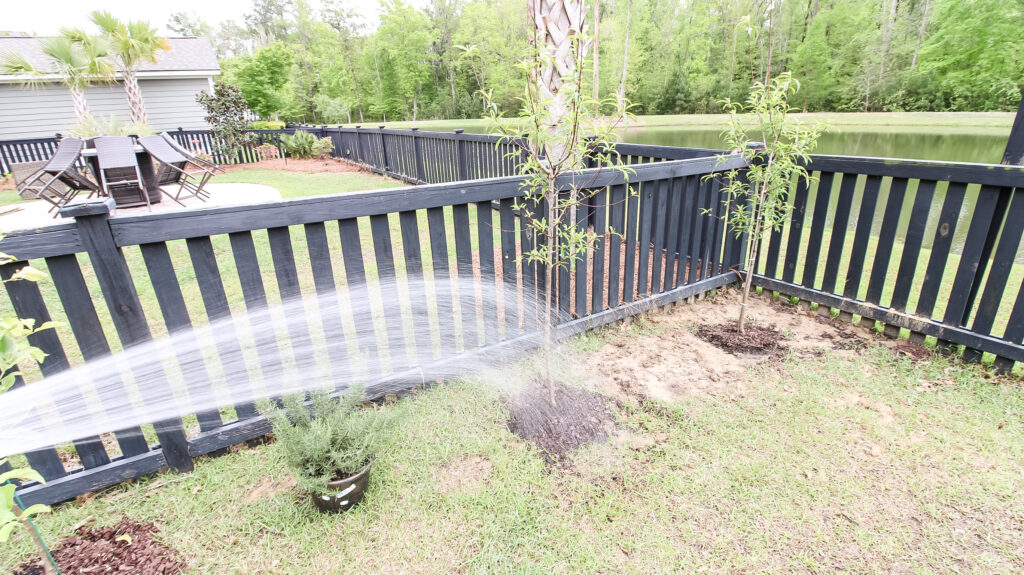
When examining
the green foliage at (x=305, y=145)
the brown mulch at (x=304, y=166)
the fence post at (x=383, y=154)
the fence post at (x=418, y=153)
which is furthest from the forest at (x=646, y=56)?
the fence post at (x=418, y=153)

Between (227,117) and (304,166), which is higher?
(227,117)

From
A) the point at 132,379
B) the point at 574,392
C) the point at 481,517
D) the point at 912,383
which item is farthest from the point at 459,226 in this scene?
the point at 912,383

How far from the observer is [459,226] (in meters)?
2.59

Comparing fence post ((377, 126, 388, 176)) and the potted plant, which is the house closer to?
fence post ((377, 126, 388, 176))

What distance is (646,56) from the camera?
153 ft

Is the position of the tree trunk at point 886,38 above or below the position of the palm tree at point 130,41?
above

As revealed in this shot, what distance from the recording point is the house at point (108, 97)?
13602mm

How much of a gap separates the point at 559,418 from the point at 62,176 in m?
8.32

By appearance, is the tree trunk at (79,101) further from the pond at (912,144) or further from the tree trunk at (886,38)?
the tree trunk at (886,38)

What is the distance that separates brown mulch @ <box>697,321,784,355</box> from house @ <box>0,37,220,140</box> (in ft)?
56.4

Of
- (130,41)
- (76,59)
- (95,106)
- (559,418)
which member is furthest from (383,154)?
(95,106)

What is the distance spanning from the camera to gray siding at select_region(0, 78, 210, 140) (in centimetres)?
1359

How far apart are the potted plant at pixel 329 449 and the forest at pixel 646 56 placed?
57.1 ft

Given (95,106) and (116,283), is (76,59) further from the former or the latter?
(116,283)
